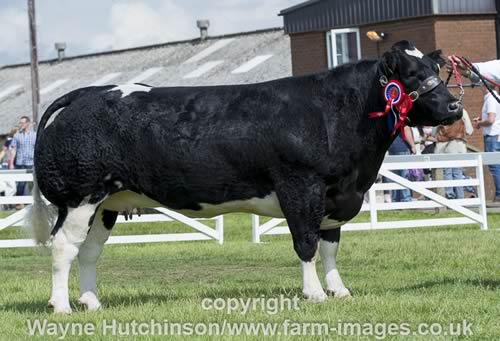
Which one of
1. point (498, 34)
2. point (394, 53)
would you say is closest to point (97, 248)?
point (394, 53)

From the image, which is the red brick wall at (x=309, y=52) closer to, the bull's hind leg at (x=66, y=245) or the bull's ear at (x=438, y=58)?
the bull's ear at (x=438, y=58)

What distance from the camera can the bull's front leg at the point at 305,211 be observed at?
9164mm

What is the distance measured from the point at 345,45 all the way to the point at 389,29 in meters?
1.68

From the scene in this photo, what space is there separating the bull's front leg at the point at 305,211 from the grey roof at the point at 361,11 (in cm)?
1961

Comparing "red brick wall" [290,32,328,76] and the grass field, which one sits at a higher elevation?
"red brick wall" [290,32,328,76]

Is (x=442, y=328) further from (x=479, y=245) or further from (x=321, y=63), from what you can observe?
(x=321, y=63)

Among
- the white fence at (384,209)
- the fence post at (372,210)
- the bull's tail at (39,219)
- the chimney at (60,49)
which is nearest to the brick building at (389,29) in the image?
the white fence at (384,209)

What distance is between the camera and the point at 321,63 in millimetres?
32031

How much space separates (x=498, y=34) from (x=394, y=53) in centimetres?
1999

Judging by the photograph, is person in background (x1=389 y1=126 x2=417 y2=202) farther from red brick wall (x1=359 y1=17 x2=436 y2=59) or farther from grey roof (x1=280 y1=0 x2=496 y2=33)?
grey roof (x1=280 y1=0 x2=496 y2=33)

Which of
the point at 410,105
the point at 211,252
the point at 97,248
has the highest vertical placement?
the point at 410,105

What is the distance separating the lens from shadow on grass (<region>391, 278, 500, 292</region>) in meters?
10.4

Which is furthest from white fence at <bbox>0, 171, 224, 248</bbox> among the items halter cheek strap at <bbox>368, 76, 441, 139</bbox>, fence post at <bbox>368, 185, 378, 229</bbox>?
halter cheek strap at <bbox>368, 76, 441, 139</bbox>

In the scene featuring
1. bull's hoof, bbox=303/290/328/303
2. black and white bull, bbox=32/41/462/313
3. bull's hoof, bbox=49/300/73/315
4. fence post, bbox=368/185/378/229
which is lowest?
fence post, bbox=368/185/378/229
